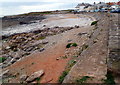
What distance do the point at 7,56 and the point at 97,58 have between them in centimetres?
1021

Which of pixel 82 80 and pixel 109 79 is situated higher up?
pixel 109 79

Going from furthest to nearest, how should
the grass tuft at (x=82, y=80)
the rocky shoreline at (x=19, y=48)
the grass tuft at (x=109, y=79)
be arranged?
the rocky shoreline at (x=19, y=48) < the grass tuft at (x=82, y=80) < the grass tuft at (x=109, y=79)

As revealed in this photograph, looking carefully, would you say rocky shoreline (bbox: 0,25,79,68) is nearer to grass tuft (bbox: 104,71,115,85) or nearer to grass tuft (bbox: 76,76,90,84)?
grass tuft (bbox: 76,76,90,84)

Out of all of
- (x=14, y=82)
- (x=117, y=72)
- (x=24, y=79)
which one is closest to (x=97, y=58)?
(x=117, y=72)

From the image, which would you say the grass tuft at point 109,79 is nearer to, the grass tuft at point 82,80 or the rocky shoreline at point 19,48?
the grass tuft at point 82,80

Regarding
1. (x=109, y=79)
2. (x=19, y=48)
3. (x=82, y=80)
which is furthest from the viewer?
(x=19, y=48)

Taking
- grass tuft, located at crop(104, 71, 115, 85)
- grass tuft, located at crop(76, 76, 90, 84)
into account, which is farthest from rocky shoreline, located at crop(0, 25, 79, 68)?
grass tuft, located at crop(104, 71, 115, 85)

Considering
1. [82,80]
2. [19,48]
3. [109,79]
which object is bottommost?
[19,48]

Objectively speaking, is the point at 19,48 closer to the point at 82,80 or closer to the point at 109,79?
the point at 82,80

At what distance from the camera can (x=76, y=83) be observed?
5.35 m

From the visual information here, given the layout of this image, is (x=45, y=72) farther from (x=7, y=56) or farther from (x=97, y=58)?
(x=7, y=56)

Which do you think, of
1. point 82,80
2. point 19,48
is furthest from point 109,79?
point 19,48

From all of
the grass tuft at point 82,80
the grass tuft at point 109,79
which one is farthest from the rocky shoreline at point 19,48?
the grass tuft at point 109,79

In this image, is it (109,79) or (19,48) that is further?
(19,48)
